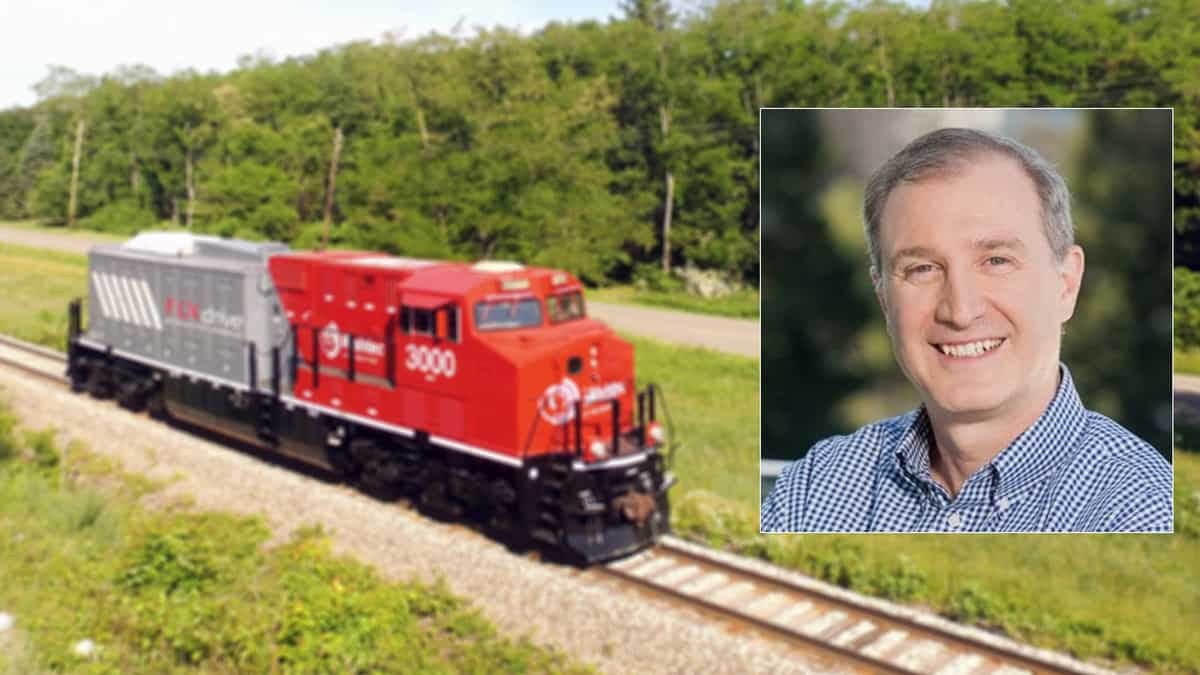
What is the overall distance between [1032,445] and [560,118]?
84.4ft

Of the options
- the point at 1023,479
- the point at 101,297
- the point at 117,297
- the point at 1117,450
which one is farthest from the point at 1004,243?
the point at 101,297

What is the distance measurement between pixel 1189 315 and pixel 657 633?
799 centimetres

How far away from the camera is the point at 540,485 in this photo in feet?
36.2

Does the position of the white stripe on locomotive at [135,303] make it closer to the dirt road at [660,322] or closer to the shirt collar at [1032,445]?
the dirt road at [660,322]

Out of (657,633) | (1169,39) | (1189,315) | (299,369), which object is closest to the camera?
(657,633)

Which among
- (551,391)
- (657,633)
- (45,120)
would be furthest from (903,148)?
(45,120)

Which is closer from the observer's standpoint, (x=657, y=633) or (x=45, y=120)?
(x=657, y=633)

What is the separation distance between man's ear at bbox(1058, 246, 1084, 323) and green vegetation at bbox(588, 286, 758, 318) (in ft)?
72.0

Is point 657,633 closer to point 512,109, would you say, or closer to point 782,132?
point 782,132

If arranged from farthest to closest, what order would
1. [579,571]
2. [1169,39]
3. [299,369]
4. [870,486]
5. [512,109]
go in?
[512,109], [1169,39], [299,369], [579,571], [870,486]

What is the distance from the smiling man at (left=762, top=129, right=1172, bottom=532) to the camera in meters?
4.86

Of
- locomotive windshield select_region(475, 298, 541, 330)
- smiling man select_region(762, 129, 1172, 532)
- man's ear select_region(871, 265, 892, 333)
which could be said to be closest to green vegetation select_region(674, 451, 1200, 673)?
locomotive windshield select_region(475, 298, 541, 330)

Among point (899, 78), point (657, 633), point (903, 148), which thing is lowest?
point (657, 633)

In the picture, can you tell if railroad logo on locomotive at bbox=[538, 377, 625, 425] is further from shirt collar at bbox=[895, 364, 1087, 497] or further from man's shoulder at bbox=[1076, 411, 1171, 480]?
man's shoulder at bbox=[1076, 411, 1171, 480]
